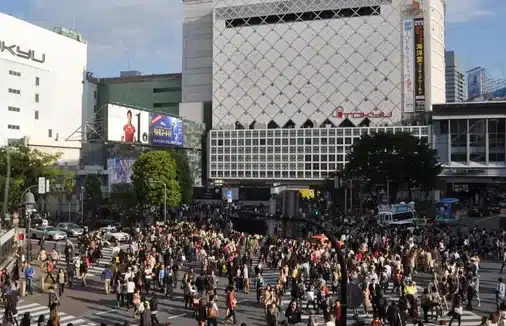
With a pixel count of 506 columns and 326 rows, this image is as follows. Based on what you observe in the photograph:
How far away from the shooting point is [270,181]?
90.8 meters

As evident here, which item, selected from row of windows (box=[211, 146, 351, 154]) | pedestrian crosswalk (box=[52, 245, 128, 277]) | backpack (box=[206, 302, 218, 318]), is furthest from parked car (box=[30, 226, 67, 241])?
row of windows (box=[211, 146, 351, 154])

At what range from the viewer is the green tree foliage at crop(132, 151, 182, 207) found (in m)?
54.1

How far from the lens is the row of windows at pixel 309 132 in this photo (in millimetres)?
84562

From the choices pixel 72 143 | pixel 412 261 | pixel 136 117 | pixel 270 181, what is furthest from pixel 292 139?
pixel 412 261

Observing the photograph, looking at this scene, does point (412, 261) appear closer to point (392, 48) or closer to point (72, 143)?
point (72, 143)

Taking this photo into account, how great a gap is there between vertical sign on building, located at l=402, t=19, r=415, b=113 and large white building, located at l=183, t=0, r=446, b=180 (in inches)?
5.8

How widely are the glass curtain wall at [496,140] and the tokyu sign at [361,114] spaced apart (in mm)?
14462

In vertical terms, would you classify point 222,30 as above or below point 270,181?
above

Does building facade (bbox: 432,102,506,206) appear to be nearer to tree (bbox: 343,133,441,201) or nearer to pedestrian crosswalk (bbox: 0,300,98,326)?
tree (bbox: 343,133,441,201)

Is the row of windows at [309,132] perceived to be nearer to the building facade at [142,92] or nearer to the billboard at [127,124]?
the billboard at [127,124]

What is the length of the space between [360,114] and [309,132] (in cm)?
883

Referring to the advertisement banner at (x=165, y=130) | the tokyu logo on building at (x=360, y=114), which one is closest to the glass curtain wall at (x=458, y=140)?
the tokyu logo on building at (x=360, y=114)

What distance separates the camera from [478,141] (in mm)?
86125

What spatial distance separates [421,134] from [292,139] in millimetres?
18708
